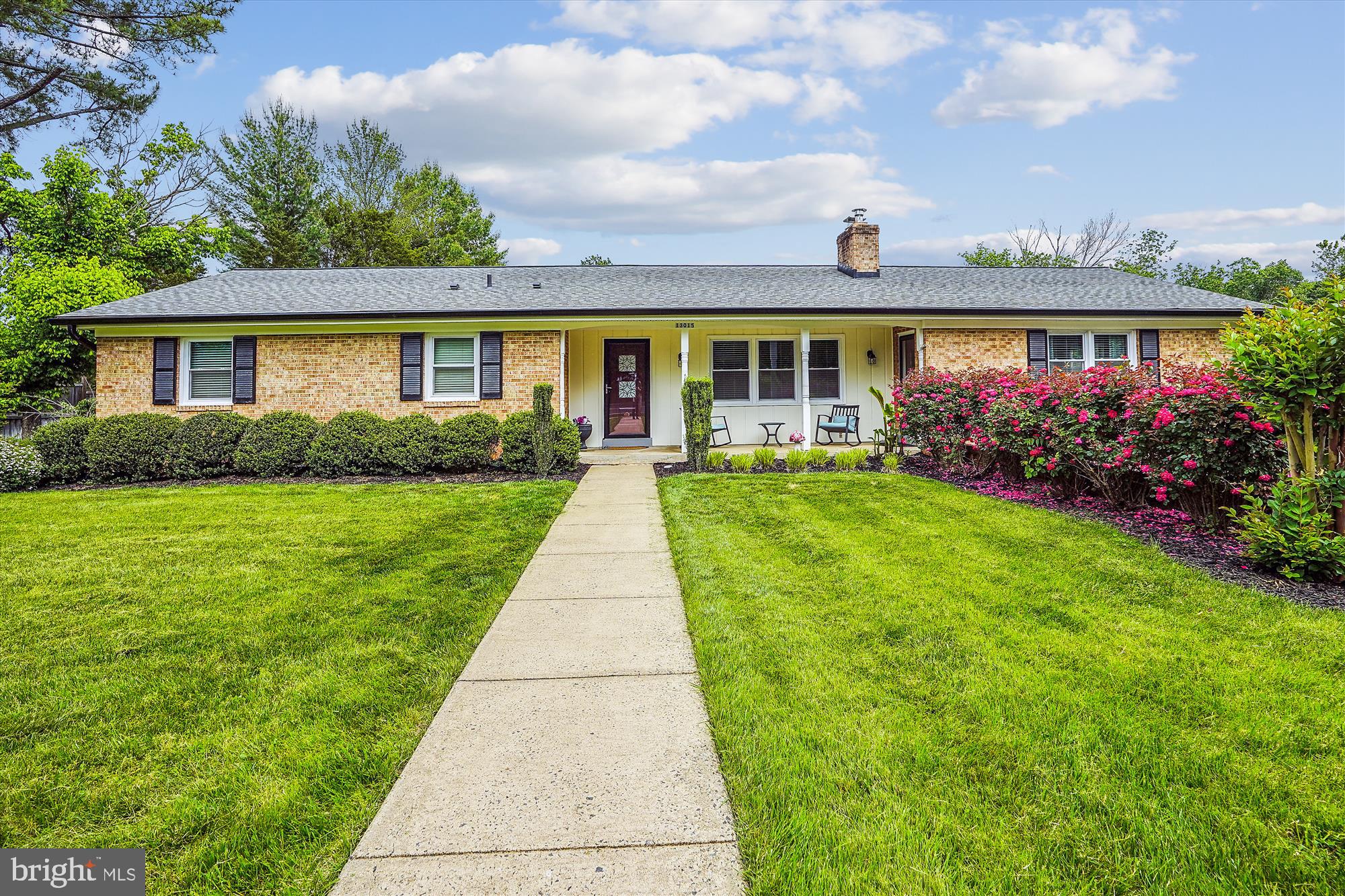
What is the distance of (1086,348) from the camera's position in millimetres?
13984

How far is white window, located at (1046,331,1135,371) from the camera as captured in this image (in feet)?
45.8

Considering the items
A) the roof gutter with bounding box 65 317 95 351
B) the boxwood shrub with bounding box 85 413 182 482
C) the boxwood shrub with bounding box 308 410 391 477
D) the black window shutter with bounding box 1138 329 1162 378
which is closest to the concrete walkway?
the boxwood shrub with bounding box 308 410 391 477

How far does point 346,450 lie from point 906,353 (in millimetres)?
11518

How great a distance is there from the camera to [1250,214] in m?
36.0

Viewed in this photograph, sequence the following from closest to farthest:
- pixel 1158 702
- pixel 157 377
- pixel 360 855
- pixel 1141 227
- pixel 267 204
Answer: pixel 360 855
pixel 1158 702
pixel 157 377
pixel 267 204
pixel 1141 227

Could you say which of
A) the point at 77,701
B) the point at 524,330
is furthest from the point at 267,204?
the point at 77,701

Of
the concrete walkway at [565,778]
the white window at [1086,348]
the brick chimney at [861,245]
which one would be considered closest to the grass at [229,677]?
the concrete walkway at [565,778]

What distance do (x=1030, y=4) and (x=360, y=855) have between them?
13.9 m

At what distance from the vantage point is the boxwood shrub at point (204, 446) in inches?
436

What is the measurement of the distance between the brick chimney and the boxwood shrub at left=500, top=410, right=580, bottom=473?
8.89m

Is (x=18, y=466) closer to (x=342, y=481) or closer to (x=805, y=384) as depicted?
(x=342, y=481)

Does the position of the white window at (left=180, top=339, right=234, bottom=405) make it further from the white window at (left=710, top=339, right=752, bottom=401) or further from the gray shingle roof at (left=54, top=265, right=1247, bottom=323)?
the white window at (left=710, top=339, right=752, bottom=401)

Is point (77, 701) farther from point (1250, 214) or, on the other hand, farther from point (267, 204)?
point (1250, 214)

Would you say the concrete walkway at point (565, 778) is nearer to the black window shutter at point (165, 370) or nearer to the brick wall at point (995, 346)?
the brick wall at point (995, 346)
